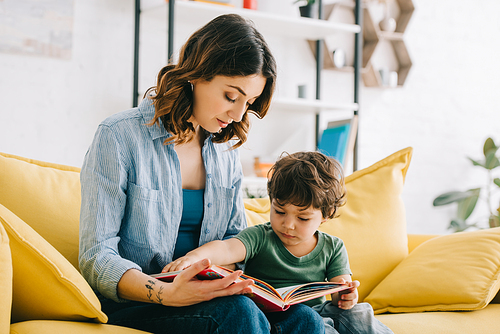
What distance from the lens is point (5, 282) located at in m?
0.90

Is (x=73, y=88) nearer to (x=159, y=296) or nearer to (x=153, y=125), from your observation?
(x=153, y=125)

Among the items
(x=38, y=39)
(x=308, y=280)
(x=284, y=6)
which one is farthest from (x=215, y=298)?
(x=284, y=6)

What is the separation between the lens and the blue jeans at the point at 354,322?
1.24 metres

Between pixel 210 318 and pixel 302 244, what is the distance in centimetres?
48

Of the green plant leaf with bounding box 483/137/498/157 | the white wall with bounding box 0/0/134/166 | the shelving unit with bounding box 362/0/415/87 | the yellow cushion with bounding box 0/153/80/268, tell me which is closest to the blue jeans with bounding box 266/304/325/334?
the yellow cushion with bounding box 0/153/80/268

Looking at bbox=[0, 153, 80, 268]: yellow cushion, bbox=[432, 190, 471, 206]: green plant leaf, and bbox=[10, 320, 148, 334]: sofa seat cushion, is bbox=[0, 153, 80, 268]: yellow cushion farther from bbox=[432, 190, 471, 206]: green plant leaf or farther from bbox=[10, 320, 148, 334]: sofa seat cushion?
bbox=[432, 190, 471, 206]: green plant leaf

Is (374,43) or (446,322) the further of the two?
(374,43)

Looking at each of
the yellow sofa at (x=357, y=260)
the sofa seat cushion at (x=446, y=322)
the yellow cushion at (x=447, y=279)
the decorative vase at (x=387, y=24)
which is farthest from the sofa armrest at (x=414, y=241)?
the decorative vase at (x=387, y=24)

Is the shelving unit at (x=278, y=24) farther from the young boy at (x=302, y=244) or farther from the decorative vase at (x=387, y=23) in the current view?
the young boy at (x=302, y=244)

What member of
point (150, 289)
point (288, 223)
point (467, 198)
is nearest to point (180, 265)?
point (150, 289)

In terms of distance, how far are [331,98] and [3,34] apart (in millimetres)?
1880

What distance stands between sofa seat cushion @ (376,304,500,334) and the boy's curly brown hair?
359mm

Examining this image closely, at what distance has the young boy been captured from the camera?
127 centimetres

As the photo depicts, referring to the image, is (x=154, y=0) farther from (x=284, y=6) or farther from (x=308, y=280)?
(x=308, y=280)
